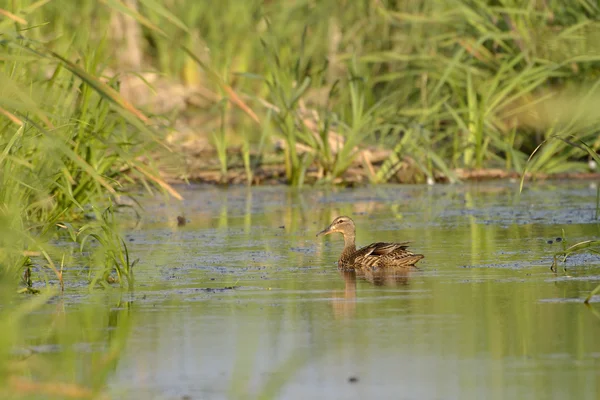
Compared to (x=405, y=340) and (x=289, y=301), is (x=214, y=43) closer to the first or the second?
(x=289, y=301)

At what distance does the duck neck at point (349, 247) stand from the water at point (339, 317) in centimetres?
13

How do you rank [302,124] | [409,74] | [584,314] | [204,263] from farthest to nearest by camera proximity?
[409,74]
[302,124]
[204,263]
[584,314]

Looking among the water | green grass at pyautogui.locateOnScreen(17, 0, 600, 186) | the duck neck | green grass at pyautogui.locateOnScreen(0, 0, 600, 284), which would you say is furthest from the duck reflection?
green grass at pyautogui.locateOnScreen(17, 0, 600, 186)

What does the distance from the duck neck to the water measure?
13 centimetres

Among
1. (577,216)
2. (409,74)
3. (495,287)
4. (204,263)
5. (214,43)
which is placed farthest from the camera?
(214,43)

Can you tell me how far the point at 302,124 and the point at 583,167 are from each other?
3.21 m

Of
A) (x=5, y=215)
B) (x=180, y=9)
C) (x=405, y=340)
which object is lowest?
(x=405, y=340)

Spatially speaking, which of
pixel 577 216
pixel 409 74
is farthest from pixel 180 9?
pixel 577 216

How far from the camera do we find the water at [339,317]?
5355 mm

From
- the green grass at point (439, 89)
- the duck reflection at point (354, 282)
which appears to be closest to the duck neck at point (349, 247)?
the duck reflection at point (354, 282)

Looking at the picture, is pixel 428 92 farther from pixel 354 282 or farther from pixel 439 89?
pixel 354 282

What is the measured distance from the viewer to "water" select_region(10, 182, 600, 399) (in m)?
5.36

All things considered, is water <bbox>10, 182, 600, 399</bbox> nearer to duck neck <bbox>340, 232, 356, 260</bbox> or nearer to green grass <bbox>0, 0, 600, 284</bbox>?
duck neck <bbox>340, 232, 356, 260</bbox>

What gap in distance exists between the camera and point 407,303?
24.0 feet
